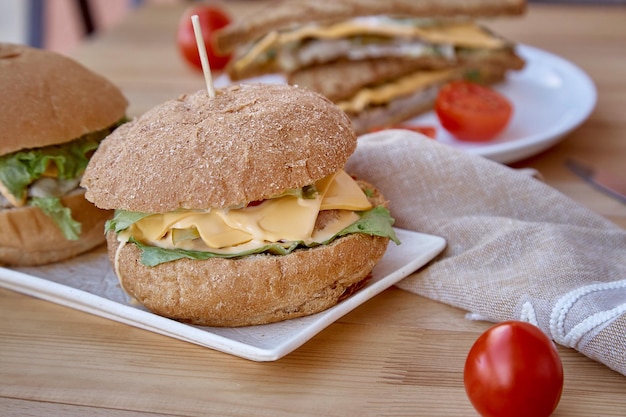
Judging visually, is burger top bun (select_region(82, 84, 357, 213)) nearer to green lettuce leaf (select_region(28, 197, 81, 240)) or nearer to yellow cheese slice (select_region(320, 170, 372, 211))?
yellow cheese slice (select_region(320, 170, 372, 211))

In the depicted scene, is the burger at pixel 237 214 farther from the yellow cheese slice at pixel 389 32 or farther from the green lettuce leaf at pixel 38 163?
the yellow cheese slice at pixel 389 32

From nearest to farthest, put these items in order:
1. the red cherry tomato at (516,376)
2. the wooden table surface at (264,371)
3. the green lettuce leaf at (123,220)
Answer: the red cherry tomato at (516,376) → the wooden table surface at (264,371) → the green lettuce leaf at (123,220)

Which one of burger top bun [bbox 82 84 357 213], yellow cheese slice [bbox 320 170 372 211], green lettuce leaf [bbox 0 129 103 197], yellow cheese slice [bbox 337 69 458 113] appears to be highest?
burger top bun [bbox 82 84 357 213]

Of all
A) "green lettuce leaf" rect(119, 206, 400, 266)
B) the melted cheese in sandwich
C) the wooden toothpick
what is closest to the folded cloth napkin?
"green lettuce leaf" rect(119, 206, 400, 266)

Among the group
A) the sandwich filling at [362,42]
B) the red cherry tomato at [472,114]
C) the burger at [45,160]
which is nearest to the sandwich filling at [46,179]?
the burger at [45,160]

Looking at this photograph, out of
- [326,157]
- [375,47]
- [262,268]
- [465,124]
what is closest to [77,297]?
[262,268]

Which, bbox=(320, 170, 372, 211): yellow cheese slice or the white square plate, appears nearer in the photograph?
the white square plate

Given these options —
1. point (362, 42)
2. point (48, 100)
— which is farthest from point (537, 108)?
point (48, 100)
